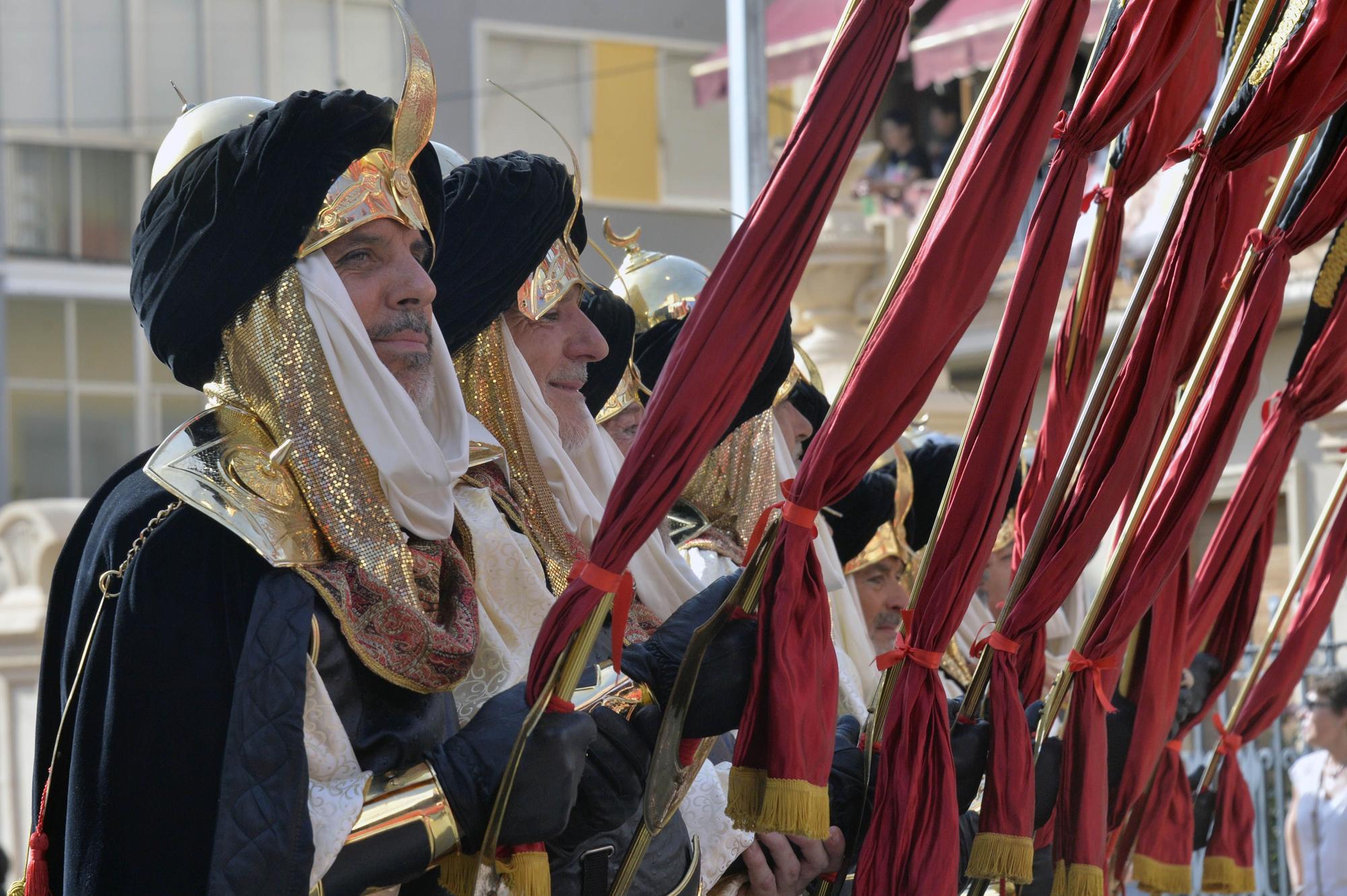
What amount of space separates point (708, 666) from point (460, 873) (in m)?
0.51

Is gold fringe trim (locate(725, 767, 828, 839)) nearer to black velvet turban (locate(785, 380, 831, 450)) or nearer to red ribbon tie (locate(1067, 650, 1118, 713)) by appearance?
red ribbon tie (locate(1067, 650, 1118, 713))

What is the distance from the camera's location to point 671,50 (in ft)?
57.8

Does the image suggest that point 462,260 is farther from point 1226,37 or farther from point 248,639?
point 1226,37

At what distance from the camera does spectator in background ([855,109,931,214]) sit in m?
13.5

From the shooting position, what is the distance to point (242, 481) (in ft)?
9.33

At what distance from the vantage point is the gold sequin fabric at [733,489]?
4.80 m

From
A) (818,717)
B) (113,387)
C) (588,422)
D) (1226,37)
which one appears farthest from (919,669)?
(113,387)

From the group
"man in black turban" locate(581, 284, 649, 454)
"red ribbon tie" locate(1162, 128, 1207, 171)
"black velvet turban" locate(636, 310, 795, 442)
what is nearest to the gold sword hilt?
"man in black turban" locate(581, 284, 649, 454)

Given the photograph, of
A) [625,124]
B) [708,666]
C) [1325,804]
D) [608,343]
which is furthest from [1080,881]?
[625,124]

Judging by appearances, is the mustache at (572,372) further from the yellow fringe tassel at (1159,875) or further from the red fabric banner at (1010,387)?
the yellow fringe tassel at (1159,875)

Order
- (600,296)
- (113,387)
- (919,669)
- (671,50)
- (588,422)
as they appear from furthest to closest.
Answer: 1. (671,50)
2. (113,387)
3. (600,296)
4. (588,422)
5. (919,669)

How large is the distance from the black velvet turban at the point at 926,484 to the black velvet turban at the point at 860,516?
36 centimetres

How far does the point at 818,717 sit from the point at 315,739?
0.78 metres

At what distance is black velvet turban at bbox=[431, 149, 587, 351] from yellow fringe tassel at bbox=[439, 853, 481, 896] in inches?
45.1
